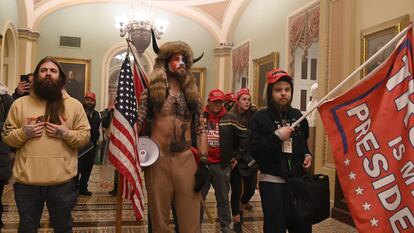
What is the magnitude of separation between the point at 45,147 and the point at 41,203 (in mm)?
414

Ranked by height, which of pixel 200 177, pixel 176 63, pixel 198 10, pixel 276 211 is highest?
pixel 198 10

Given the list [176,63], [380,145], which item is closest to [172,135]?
[176,63]

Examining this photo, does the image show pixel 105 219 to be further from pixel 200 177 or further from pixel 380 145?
pixel 380 145

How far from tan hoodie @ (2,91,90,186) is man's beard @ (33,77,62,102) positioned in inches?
2.2

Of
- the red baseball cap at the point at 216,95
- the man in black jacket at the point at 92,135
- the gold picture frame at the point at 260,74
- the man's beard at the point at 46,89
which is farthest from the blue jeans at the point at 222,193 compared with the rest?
the gold picture frame at the point at 260,74

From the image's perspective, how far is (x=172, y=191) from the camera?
3336 mm

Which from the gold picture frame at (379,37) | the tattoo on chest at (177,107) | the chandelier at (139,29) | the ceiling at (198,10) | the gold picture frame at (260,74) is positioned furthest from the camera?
the ceiling at (198,10)

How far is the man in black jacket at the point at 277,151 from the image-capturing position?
314 centimetres

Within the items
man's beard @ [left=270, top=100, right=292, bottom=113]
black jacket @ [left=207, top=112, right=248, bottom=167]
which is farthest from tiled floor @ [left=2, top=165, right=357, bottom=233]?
man's beard @ [left=270, top=100, right=292, bottom=113]

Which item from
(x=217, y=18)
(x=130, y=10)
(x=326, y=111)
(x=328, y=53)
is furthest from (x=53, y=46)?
(x=326, y=111)

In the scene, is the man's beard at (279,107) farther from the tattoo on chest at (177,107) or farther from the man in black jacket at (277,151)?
the tattoo on chest at (177,107)

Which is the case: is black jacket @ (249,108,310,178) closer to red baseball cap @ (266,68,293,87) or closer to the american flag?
red baseball cap @ (266,68,293,87)

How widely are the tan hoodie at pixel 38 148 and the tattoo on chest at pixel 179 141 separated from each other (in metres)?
0.65

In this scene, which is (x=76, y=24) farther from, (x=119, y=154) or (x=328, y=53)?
(x=119, y=154)
